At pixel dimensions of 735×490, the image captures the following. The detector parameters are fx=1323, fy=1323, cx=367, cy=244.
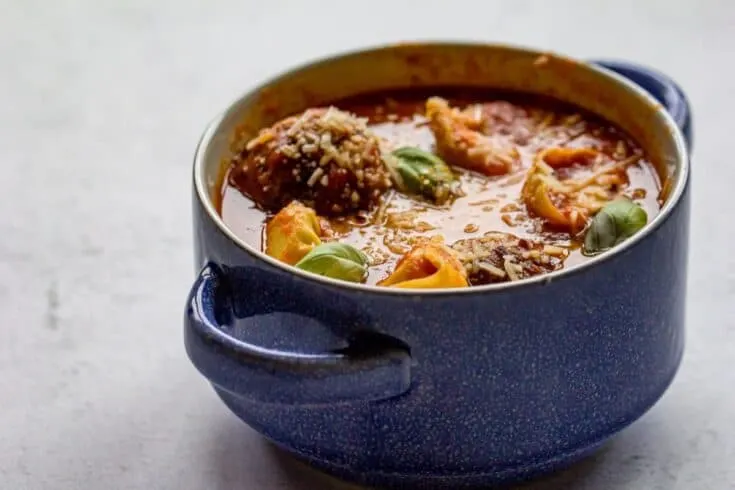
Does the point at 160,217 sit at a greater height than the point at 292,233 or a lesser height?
lesser

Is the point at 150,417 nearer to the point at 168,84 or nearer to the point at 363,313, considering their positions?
the point at 363,313

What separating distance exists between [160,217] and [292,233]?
2.26 feet

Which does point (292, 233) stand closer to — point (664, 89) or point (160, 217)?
point (664, 89)

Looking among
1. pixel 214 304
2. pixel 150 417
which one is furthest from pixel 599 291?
pixel 150 417

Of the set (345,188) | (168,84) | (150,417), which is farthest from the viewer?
(168,84)

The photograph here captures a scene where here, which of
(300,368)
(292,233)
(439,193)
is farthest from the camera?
(439,193)

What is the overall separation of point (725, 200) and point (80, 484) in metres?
1.11

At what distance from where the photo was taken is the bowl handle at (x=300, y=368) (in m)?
1.28

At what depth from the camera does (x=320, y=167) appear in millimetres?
1584

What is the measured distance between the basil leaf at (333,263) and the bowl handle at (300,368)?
106 millimetres

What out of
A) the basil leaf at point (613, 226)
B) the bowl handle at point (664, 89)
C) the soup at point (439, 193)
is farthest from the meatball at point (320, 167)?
the bowl handle at point (664, 89)

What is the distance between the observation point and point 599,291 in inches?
52.7

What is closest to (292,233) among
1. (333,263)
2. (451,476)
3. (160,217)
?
(333,263)

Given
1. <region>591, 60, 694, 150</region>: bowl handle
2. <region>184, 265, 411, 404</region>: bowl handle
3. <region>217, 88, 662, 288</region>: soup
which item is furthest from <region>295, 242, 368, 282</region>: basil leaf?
<region>591, 60, 694, 150</region>: bowl handle
